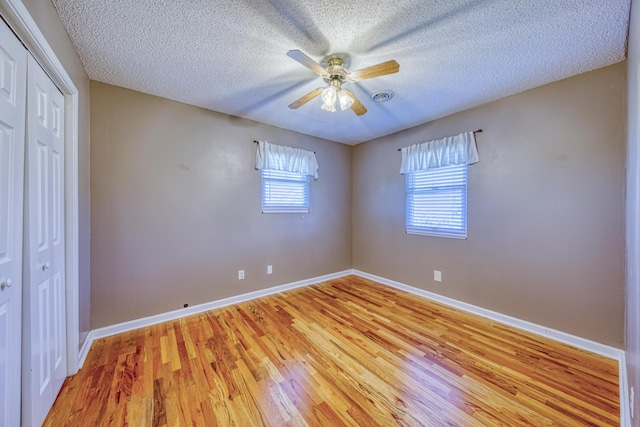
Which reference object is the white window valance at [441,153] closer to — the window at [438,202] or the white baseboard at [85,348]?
the window at [438,202]

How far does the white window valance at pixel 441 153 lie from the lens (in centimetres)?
279

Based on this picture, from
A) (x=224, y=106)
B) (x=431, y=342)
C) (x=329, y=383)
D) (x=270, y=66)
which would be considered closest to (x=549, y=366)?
(x=431, y=342)

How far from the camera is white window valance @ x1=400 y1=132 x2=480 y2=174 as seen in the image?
2791 mm

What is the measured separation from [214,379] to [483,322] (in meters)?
2.61

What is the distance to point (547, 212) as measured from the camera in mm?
2285

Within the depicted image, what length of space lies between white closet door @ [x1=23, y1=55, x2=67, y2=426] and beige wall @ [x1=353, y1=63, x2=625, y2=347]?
11.6ft

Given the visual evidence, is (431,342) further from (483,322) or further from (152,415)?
(152,415)

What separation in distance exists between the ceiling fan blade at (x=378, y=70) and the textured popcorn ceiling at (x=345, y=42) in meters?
0.22

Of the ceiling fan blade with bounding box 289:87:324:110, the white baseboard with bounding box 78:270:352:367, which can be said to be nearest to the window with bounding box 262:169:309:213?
the white baseboard with bounding box 78:270:352:367

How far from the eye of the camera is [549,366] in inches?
72.4

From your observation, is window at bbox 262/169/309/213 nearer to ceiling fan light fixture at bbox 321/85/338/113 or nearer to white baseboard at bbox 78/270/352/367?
white baseboard at bbox 78/270/352/367

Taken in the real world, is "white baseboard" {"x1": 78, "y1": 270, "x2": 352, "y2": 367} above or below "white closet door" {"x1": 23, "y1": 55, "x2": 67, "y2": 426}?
below

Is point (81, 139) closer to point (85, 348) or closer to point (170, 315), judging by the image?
point (85, 348)

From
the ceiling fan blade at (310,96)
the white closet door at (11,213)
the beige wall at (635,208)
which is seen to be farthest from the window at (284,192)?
the beige wall at (635,208)
